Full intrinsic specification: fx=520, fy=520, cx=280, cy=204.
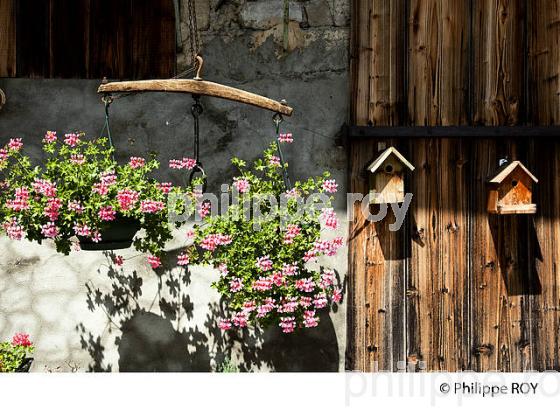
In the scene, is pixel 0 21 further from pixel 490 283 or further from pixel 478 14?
pixel 490 283

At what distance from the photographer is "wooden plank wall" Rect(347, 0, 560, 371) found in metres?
2.89

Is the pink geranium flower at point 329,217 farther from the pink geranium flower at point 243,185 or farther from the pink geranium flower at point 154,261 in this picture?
the pink geranium flower at point 154,261

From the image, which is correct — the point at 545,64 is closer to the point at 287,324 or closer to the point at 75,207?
the point at 287,324

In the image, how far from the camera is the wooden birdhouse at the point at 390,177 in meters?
2.69

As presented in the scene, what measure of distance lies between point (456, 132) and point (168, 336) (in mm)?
1942

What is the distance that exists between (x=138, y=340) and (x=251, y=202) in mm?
1040

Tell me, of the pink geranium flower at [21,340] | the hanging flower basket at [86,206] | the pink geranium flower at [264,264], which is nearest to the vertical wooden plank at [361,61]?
the pink geranium flower at [264,264]

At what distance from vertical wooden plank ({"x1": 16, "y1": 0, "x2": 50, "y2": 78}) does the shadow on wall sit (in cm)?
113

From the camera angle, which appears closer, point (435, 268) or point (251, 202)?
point (251, 202)

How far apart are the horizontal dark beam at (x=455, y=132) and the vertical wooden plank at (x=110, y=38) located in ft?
4.33

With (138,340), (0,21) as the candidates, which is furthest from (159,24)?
(138,340)

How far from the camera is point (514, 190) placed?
106 inches

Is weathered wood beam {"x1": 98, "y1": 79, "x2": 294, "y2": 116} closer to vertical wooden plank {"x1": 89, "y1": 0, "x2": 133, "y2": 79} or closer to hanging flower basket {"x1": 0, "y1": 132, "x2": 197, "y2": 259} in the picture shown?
hanging flower basket {"x1": 0, "y1": 132, "x2": 197, "y2": 259}
